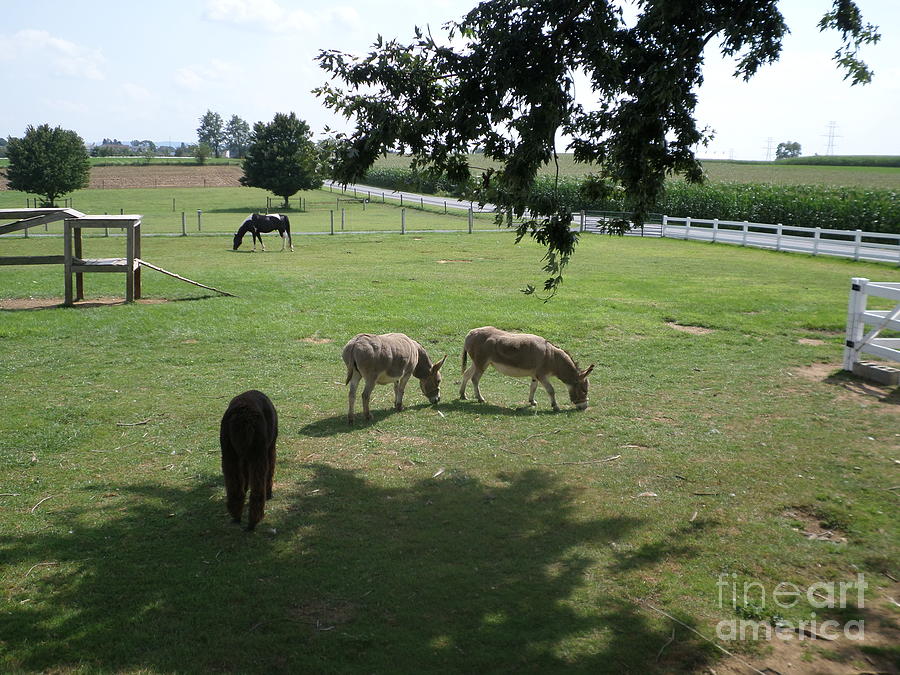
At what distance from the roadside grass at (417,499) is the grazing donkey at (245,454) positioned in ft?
0.93

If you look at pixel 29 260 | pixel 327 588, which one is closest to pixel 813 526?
pixel 327 588

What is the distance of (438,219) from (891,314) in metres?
42.5

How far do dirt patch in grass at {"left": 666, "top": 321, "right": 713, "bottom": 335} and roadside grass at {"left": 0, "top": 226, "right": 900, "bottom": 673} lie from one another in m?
0.44

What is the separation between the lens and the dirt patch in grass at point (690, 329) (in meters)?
17.4

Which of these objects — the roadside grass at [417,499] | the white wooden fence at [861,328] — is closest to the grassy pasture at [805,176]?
the roadside grass at [417,499]

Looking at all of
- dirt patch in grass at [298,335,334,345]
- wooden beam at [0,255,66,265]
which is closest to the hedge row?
wooden beam at [0,255,66,265]

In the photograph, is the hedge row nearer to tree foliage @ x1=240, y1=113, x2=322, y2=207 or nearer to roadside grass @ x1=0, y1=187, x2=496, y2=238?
roadside grass @ x1=0, y1=187, x2=496, y2=238

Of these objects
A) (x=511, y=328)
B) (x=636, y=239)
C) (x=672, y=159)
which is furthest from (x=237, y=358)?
(x=636, y=239)

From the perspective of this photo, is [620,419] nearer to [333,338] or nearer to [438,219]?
[333,338]

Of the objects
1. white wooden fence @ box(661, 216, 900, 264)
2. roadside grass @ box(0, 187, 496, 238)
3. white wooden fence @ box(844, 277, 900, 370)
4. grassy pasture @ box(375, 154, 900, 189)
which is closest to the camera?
white wooden fence @ box(844, 277, 900, 370)

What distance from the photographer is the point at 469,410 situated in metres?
11.4

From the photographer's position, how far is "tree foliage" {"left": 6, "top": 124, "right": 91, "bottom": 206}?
59000mm

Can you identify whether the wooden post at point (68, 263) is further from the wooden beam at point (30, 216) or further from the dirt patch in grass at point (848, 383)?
the dirt patch in grass at point (848, 383)

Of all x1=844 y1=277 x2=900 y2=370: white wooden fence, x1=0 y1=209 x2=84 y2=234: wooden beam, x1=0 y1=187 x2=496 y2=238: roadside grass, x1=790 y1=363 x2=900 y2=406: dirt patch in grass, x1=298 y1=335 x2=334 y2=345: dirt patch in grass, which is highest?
x1=0 y1=187 x2=496 y2=238: roadside grass
